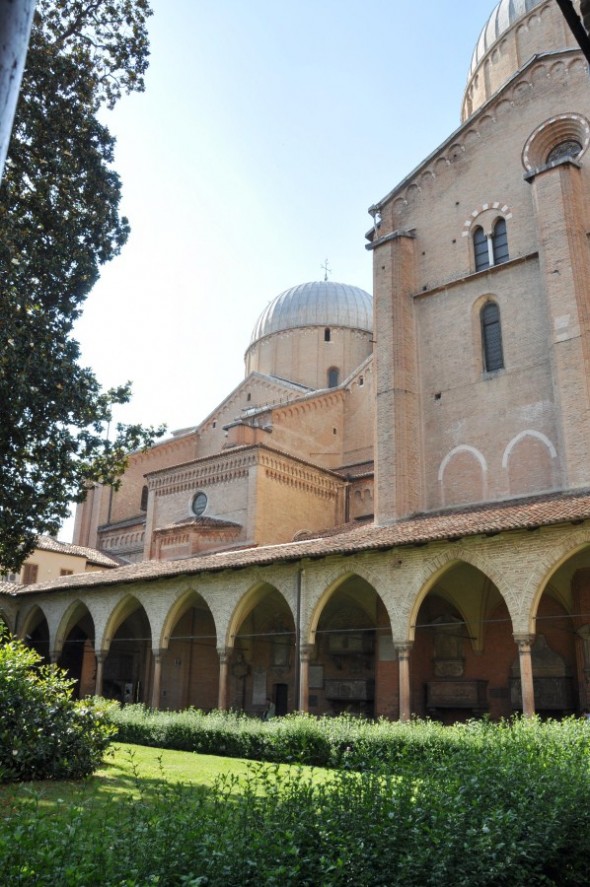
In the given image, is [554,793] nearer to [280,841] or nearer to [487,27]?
[280,841]

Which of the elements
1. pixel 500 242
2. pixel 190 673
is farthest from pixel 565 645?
pixel 190 673

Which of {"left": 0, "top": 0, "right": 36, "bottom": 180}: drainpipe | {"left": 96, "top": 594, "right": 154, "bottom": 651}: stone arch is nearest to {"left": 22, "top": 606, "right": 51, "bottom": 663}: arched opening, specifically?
{"left": 96, "top": 594, "right": 154, "bottom": 651}: stone arch

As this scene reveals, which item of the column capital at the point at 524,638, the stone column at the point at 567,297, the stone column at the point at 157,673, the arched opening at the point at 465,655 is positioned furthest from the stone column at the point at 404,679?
the stone column at the point at 157,673

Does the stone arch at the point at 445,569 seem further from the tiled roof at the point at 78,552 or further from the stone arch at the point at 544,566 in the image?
the tiled roof at the point at 78,552

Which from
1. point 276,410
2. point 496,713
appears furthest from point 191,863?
point 276,410

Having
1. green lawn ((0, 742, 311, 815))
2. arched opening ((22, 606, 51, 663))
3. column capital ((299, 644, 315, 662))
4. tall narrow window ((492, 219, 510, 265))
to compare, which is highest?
tall narrow window ((492, 219, 510, 265))

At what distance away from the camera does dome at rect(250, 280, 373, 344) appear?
1528 inches

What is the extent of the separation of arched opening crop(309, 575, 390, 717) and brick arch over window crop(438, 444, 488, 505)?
3276 millimetres

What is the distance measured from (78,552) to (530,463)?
20.6 meters

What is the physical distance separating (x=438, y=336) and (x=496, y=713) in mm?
10207

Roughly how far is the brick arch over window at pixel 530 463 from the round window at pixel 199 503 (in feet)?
39.6

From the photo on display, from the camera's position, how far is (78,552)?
32.6 meters

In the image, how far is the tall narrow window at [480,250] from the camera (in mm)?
21703

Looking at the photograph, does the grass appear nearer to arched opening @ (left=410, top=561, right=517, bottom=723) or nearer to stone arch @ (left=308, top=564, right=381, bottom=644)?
stone arch @ (left=308, top=564, right=381, bottom=644)
